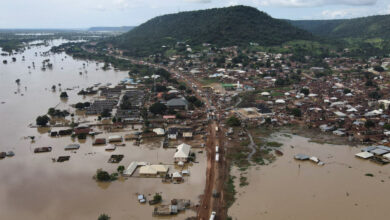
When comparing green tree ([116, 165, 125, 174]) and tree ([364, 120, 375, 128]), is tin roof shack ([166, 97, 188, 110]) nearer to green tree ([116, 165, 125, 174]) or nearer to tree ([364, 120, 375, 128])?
green tree ([116, 165, 125, 174])

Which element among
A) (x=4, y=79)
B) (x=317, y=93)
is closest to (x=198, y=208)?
(x=317, y=93)

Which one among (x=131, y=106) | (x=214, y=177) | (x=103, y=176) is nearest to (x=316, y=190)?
(x=214, y=177)

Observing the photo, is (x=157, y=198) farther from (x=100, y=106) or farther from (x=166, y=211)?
(x=100, y=106)

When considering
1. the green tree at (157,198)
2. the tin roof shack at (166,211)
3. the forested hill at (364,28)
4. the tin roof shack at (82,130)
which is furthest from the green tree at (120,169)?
the forested hill at (364,28)

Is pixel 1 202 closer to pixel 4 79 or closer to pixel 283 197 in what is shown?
pixel 283 197

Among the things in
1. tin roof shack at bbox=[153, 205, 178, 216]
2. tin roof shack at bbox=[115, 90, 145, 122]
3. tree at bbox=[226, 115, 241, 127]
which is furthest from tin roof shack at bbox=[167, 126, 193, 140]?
tin roof shack at bbox=[153, 205, 178, 216]
